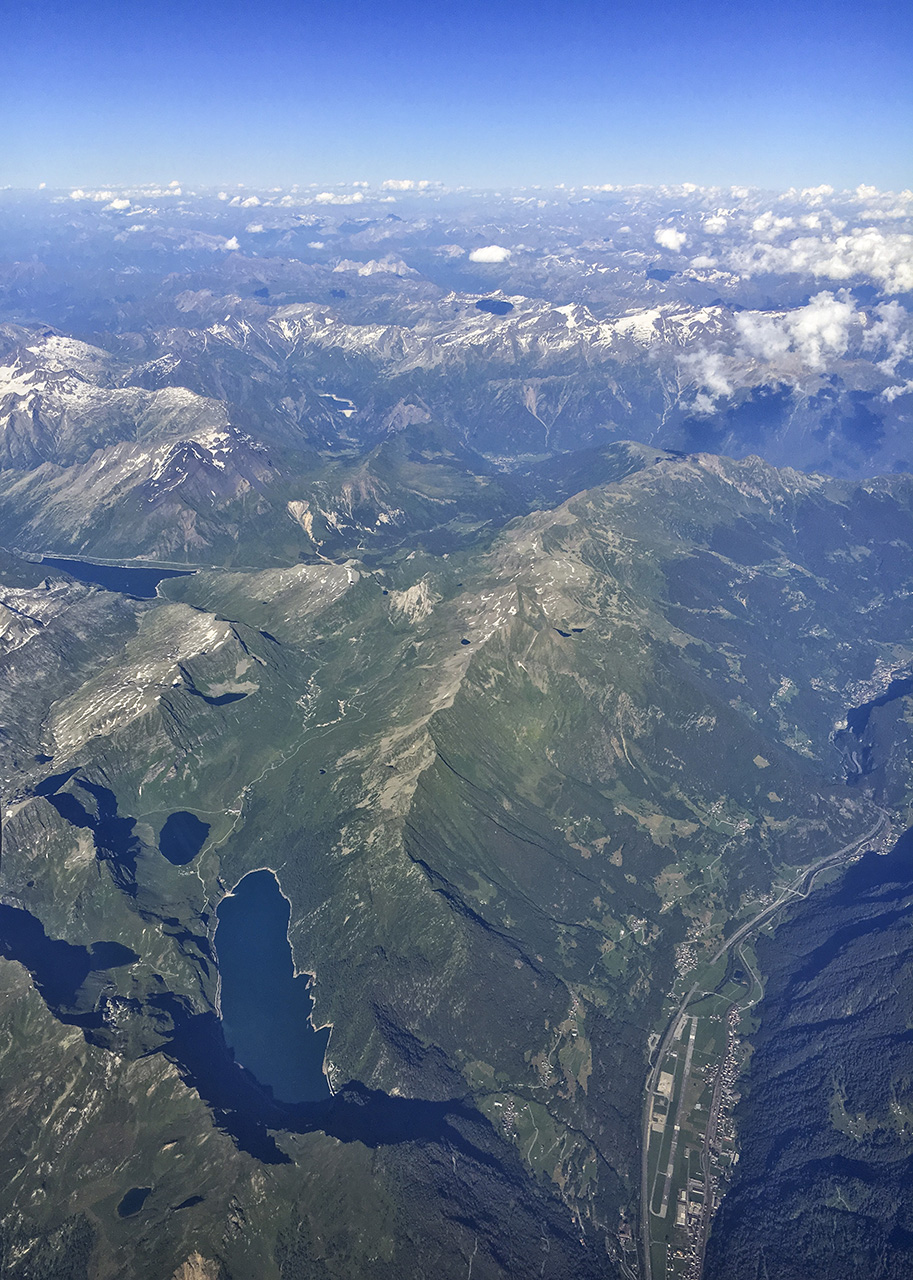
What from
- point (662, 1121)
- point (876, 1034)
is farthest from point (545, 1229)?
point (876, 1034)

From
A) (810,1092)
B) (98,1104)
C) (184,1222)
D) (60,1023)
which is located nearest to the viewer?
(184,1222)

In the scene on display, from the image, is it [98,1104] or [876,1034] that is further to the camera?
[876,1034]

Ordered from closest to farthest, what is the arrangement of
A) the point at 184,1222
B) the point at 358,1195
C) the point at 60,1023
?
the point at 184,1222, the point at 358,1195, the point at 60,1023

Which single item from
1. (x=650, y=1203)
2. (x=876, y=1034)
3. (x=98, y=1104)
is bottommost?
(x=650, y=1203)

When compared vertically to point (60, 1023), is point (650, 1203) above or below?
below

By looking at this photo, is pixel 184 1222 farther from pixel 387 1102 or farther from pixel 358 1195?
pixel 387 1102

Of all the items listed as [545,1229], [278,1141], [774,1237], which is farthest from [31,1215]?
[774,1237]

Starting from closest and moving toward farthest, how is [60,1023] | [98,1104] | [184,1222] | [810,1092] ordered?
[184,1222] < [98,1104] < [60,1023] < [810,1092]

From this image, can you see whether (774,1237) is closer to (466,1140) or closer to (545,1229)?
(545,1229)

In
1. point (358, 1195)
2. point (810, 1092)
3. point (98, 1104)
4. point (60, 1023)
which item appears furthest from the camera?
point (810, 1092)
